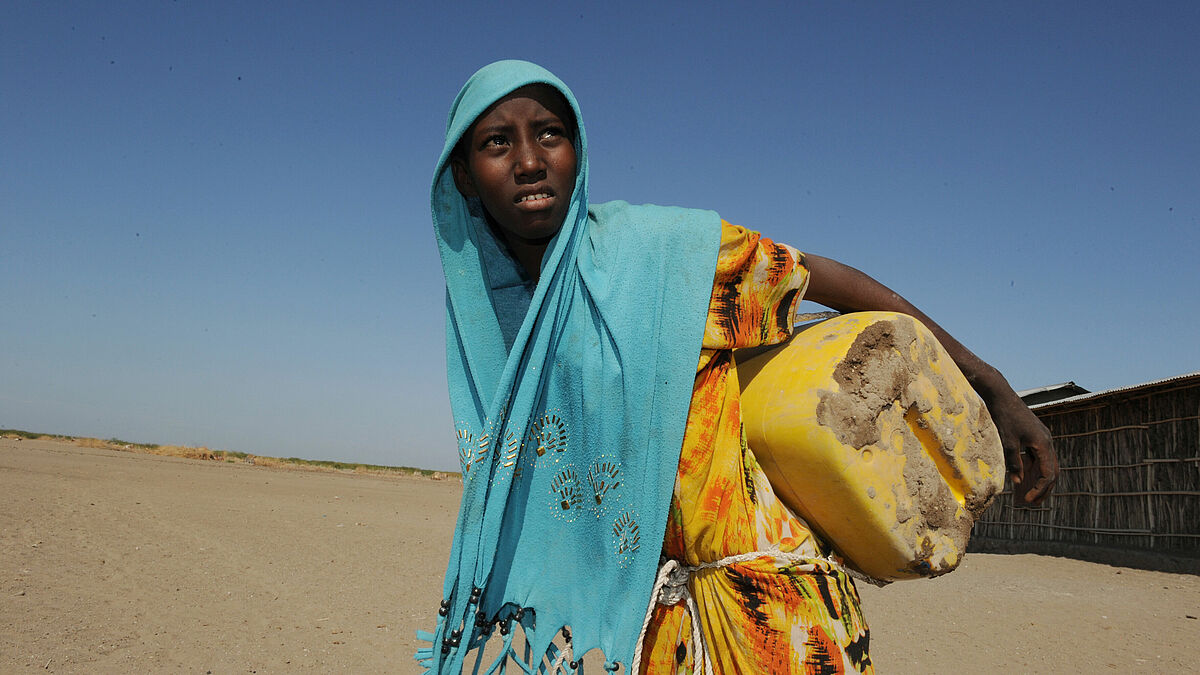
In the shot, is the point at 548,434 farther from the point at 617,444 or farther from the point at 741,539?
the point at 741,539

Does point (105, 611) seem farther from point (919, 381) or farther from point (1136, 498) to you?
point (1136, 498)

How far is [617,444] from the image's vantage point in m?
1.48

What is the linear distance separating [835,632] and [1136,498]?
39.8 ft

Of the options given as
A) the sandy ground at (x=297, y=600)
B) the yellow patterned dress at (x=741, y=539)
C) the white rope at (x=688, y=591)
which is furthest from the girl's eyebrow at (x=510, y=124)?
the sandy ground at (x=297, y=600)

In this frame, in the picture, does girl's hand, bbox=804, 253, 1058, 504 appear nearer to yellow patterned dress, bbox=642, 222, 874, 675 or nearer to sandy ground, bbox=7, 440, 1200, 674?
yellow patterned dress, bbox=642, 222, 874, 675

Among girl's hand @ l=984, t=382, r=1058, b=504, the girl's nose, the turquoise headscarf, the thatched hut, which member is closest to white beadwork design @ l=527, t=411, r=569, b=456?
the turquoise headscarf

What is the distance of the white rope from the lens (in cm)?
147

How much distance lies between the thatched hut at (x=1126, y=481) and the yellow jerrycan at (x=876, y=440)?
10.2m

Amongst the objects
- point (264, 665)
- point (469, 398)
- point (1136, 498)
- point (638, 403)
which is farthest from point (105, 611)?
point (1136, 498)

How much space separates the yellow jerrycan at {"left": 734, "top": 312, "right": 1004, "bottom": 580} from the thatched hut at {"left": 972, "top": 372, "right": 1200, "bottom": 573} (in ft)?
33.3

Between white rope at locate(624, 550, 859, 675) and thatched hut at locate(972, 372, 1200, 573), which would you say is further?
thatched hut at locate(972, 372, 1200, 573)

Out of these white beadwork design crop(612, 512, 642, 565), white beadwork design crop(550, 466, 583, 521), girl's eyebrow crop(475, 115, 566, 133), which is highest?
girl's eyebrow crop(475, 115, 566, 133)

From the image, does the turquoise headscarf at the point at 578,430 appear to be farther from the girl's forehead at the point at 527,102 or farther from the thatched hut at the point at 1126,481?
the thatched hut at the point at 1126,481

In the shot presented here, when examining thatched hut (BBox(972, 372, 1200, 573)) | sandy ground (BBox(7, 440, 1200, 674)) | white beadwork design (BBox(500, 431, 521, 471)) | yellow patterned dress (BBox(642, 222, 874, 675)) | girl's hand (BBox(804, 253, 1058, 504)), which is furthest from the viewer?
thatched hut (BBox(972, 372, 1200, 573))
